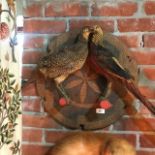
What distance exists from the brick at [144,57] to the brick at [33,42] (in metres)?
0.44

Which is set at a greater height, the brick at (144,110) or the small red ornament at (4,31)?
the small red ornament at (4,31)

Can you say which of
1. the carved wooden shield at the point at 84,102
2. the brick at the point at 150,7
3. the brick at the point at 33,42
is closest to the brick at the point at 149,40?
the brick at the point at 150,7

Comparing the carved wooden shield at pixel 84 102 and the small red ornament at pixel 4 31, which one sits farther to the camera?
the carved wooden shield at pixel 84 102

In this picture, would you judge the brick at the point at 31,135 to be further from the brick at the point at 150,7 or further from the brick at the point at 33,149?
the brick at the point at 150,7

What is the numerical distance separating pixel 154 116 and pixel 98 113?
0.25 metres

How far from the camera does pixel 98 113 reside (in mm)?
1758

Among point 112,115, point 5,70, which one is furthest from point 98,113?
point 5,70

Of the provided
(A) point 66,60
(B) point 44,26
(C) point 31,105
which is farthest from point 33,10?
(C) point 31,105

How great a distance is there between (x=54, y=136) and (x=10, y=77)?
0.35 metres

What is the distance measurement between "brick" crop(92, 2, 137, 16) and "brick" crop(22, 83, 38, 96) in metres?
A: 0.45

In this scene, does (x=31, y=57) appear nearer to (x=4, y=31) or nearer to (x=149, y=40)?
(x=4, y=31)

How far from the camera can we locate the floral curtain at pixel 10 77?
1646 millimetres

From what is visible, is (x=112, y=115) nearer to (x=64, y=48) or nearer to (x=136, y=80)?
(x=136, y=80)

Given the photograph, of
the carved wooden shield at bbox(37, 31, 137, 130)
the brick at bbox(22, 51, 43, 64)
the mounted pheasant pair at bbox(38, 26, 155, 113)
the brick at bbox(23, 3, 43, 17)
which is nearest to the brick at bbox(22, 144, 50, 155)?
the carved wooden shield at bbox(37, 31, 137, 130)
